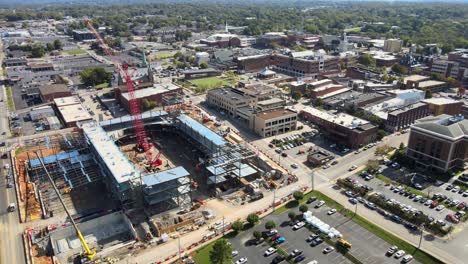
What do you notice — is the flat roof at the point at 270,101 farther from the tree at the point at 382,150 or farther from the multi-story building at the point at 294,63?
the multi-story building at the point at 294,63

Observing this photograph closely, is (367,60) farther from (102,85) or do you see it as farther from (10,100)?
(10,100)

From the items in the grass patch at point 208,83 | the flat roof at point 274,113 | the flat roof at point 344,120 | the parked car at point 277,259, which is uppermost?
the flat roof at point 274,113

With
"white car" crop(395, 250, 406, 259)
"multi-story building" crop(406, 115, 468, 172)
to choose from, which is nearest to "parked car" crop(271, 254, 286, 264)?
"white car" crop(395, 250, 406, 259)

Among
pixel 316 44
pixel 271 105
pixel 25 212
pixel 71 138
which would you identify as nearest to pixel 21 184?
pixel 25 212

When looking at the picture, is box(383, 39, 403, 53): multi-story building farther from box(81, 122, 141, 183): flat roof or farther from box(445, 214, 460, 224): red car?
box(81, 122, 141, 183): flat roof

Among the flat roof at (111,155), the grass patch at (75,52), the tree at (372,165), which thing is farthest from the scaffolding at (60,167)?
the grass patch at (75,52)

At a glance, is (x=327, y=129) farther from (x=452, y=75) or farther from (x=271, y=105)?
(x=452, y=75)

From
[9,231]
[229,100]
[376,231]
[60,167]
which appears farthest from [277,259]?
[229,100]
